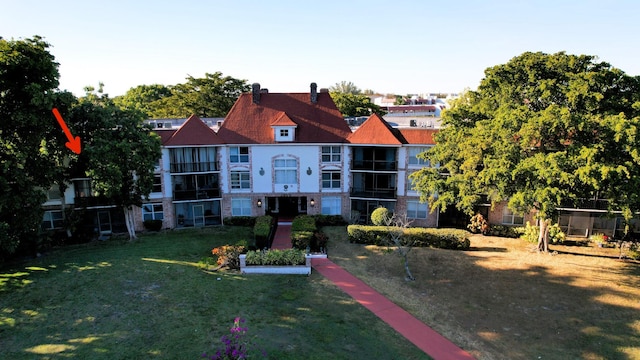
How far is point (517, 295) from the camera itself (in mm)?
22297

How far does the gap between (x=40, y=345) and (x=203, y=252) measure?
41.3 feet

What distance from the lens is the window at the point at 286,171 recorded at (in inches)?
1430

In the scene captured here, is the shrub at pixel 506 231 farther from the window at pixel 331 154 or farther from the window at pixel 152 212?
the window at pixel 152 212

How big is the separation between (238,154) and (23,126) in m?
16.1

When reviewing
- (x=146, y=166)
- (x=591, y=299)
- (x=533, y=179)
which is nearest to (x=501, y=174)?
(x=533, y=179)

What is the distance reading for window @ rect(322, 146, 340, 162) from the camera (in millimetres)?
36469

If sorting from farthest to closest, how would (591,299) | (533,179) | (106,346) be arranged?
1. (533,179)
2. (591,299)
3. (106,346)

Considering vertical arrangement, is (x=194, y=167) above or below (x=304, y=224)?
above

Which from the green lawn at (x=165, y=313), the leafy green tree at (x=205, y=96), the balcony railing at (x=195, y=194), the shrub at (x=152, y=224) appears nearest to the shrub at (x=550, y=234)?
the green lawn at (x=165, y=313)

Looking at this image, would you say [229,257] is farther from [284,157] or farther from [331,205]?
[331,205]

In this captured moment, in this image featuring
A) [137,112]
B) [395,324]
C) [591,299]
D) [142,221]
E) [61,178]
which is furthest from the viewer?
[142,221]

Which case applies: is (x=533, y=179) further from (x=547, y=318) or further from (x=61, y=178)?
(x=61, y=178)

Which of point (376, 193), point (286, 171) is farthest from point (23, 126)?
point (376, 193)

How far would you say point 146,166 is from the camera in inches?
1177
